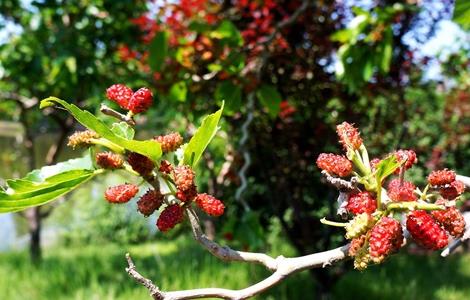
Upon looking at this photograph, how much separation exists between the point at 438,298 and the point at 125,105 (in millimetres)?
3658

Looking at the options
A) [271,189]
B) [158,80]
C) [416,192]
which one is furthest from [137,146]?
[271,189]

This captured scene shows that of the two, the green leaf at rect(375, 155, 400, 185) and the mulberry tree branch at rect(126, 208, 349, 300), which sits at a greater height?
the green leaf at rect(375, 155, 400, 185)

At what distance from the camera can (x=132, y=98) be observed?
705mm

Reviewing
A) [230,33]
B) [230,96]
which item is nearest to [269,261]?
[230,96]

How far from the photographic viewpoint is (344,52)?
7.17 ft

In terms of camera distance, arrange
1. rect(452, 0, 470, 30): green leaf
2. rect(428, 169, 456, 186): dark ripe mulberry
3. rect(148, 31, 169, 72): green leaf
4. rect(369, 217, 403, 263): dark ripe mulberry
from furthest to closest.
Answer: rect(148, 31, 169, 72): green leaf
rect(452, 0, 470, 30): green leaf
rect(428, 169, 456, 186): dark ripe mulberry
rect(369, 217, 403, 263): dark ripe mulberry

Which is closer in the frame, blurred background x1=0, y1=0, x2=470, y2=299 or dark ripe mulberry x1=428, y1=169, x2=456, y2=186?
dark ripe mulberry x1=428, y1=169, x2=456, y2=186

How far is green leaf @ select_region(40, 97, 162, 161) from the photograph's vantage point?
63cm

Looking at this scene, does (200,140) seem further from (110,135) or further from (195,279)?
(195,279)

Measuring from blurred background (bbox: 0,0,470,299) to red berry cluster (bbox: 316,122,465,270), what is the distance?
1.00m

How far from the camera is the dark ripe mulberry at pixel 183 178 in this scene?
67 centimetres

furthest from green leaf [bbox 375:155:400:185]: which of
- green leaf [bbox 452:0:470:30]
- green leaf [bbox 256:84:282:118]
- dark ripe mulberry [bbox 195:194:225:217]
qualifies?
green leaf [bbox 256:84:282:118]

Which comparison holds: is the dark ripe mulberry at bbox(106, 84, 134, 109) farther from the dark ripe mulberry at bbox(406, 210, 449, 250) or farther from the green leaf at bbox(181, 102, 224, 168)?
the dark ripe mulberry at bbox(406, 210, 449, 250)

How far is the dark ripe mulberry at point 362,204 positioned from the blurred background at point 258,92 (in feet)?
3.48
